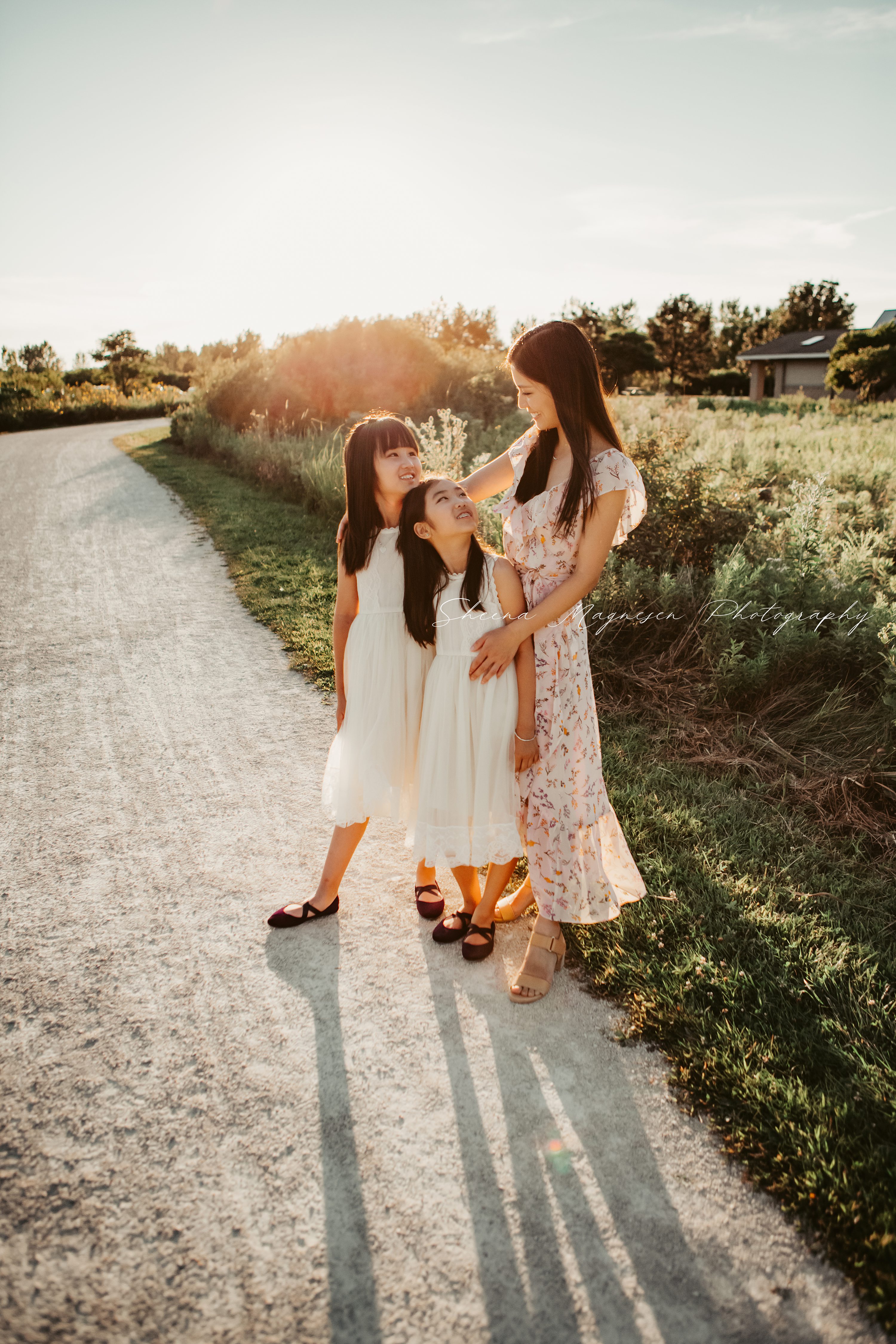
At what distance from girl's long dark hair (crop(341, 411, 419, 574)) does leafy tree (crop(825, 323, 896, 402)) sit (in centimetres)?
2648

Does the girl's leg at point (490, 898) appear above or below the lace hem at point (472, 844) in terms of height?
below

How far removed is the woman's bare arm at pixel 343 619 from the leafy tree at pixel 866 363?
26.6m

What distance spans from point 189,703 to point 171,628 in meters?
1.63

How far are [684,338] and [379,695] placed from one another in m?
61.7

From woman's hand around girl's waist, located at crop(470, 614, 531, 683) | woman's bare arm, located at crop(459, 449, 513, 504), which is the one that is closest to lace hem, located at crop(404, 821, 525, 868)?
woman's hand around girl's waist, located at crop(470, 614, 531, 683)

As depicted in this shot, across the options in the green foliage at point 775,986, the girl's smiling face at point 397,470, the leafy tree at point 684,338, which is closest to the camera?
the green foliage at point 775,986

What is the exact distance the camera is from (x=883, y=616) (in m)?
4.23

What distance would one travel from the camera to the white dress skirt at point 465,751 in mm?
2516

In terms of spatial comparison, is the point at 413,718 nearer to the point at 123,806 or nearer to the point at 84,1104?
the point at 84,1104

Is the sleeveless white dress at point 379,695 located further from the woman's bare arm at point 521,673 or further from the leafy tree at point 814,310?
the leafy tree at point 814,310

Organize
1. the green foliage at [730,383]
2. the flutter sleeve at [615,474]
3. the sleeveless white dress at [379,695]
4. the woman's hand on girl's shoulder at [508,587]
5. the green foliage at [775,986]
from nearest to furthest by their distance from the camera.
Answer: the green foliage at [775,986] → the flutter sleeve at [615,474] → the woman's hand on girl's shoulder at [508,587] → the sleeveless white dress at [379,695] → the green foliage at [730,383]

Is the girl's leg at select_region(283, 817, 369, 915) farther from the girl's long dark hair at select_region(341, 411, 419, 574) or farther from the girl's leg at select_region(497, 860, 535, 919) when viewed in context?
the girl's long dark hair at select_region(341, 411, 419, 574)

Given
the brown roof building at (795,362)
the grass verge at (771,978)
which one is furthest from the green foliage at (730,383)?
the grass verge at (771,978)

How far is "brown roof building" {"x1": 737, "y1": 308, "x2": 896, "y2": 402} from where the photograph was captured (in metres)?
39.3
